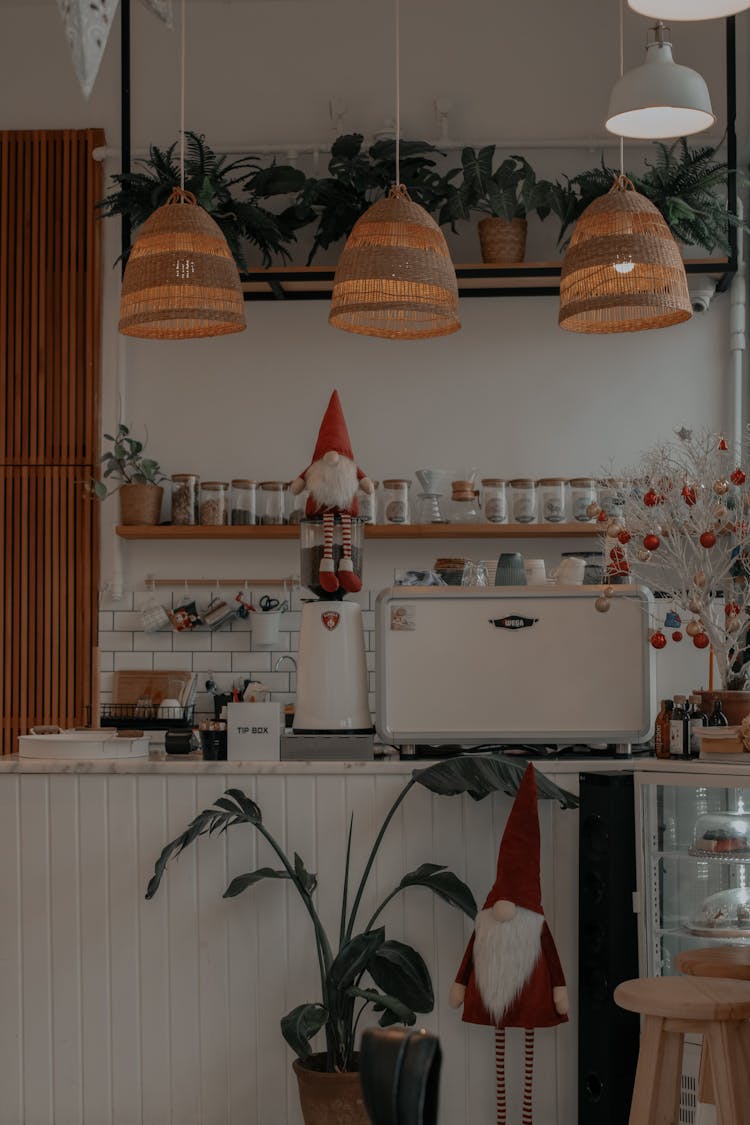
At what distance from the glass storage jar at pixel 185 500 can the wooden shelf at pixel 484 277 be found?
89 centimetres

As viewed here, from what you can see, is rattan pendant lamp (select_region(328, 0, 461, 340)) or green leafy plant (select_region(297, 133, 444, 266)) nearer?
rattan pendant lamp (select_region(328, 0, 461, 340))

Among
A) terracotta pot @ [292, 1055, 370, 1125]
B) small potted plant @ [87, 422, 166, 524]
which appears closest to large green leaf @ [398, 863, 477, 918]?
terracotta pot @ [292, 1055, 370, 1125]

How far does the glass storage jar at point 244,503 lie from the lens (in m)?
6.04

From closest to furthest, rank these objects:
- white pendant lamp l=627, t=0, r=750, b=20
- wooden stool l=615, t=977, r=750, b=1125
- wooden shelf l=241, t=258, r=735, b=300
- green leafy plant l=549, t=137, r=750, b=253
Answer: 1. wooden stool l=615, t=977, r=750, b=1125
2. white pendant lamp l=627, t=0, r=750, b=20
3. green leafy plant l=549, t=137, r=750, b=253
4. wooden shelf l=241, t=258, r=735, b=300

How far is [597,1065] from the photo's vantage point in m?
3.47

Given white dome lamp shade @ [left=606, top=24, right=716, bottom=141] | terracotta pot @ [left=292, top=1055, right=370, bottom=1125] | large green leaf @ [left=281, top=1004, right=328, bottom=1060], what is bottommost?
terracotta pot @ [left=292, top=1055, right=370, bottom=1125]

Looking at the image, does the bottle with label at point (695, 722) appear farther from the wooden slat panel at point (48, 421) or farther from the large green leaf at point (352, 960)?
the wooden slat panel at point (48, 421)

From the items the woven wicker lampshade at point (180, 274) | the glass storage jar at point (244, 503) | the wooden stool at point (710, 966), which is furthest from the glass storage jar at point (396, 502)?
the wooden stool at point (710, 966)

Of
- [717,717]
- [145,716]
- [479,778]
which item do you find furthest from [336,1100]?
[145,716]

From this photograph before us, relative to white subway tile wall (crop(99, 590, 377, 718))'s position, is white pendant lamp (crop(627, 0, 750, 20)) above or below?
above

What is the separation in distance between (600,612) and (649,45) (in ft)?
5.81

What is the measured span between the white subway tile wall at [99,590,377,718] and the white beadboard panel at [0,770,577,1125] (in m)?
2.40

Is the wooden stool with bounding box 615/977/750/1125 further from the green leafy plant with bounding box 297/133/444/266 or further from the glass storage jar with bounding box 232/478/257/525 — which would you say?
the green leafy plant with bounding box 297/133/444/266

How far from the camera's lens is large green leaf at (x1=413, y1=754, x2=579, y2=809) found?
3.42 m
